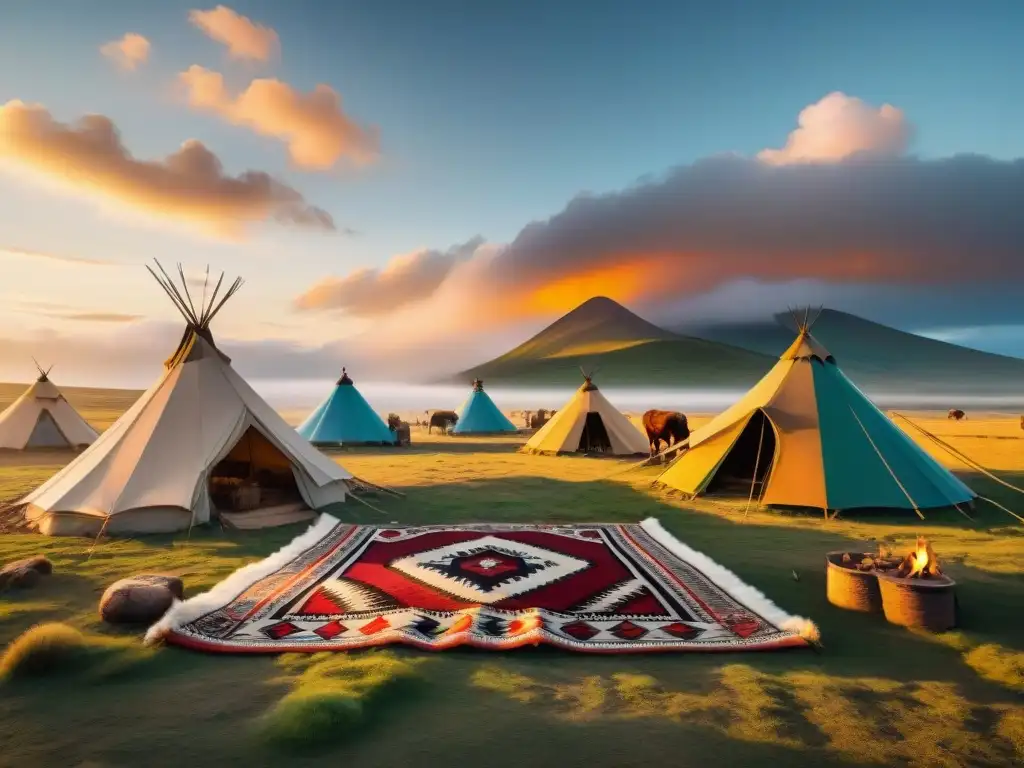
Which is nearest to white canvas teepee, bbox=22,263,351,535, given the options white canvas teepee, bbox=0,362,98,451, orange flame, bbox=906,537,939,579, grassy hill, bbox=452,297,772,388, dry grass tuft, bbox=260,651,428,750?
dry grass tuft, bbox=260,651,428,750

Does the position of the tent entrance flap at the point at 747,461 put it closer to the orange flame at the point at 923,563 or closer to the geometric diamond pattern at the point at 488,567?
the geometric diamond pattern at the point at 488,567

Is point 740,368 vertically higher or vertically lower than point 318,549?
higher

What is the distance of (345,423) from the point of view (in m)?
19.0

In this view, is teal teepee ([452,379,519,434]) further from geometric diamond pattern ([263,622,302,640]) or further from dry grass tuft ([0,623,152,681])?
dry grass tuft ([0,623,152,681])

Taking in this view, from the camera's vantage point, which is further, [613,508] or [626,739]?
[613,508]

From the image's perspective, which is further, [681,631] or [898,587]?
[898,587]

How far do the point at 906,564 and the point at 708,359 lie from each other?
131 m

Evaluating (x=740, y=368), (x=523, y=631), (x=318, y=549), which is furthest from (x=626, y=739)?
(x=740, y=368)

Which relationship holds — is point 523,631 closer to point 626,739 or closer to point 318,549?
point 626,739

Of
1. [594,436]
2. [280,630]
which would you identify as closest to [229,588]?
[280,630]

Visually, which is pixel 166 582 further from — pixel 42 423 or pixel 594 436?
pixel 42 423

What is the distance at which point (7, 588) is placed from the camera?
16.9 ft

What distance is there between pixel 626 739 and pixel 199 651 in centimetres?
272

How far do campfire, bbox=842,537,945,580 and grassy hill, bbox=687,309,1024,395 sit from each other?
12983 cm
